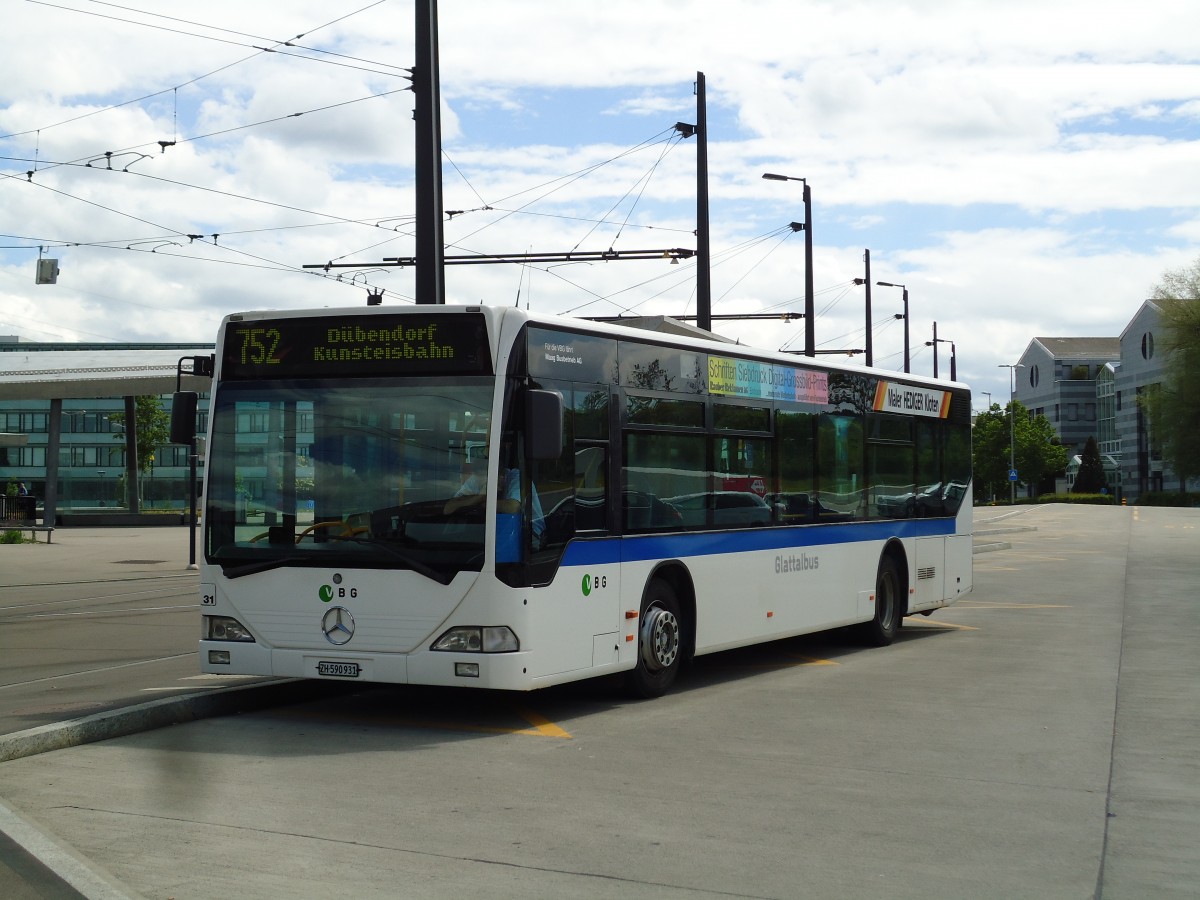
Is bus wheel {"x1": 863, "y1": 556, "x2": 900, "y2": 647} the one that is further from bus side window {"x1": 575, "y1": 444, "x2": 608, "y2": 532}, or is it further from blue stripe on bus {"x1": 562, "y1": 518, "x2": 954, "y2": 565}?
→ bus side window {"x1": 575, "y1": 444, "x2": 608, "y2": 532}

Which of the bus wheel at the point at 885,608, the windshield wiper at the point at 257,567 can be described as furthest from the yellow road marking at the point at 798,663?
the windshield wiper at the point at 257,567

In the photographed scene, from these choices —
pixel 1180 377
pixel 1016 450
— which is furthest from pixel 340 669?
pixel 1016 450

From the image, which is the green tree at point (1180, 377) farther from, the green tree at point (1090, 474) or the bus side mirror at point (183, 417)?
the bus side mirror at point (183, 417)

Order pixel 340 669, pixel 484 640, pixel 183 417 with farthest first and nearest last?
1. pixel 183 417
2. pixel 340 669
3. pixel 484 640

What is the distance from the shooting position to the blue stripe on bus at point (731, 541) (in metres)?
10.7

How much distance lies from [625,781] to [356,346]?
3778mm

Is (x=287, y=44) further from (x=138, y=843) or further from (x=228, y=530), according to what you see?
(x=138, y=843)

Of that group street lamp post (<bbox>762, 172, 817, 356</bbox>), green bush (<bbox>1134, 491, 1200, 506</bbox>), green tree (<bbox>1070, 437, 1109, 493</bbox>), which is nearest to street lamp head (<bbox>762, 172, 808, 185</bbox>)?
street lamp post (<bbox>762, 172, 817, 356</bbox>)

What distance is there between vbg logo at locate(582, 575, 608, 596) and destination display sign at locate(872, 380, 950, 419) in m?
6.02

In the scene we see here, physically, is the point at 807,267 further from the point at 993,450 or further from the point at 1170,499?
the point at 993,450

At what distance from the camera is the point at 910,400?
16.9m

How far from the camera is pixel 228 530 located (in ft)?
34.3

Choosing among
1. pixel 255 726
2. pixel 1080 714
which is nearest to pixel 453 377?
pixel 255 726

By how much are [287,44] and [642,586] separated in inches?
506
